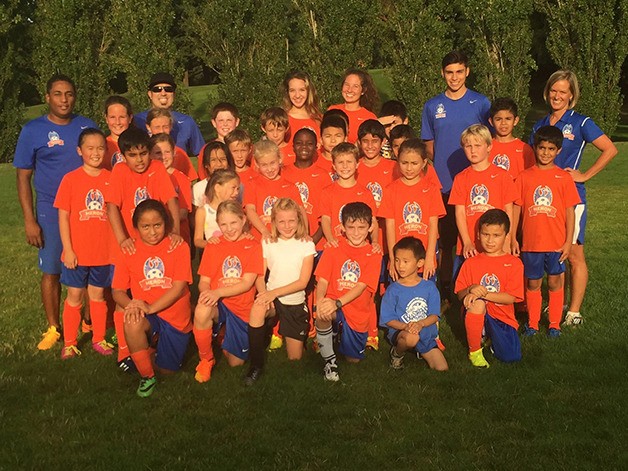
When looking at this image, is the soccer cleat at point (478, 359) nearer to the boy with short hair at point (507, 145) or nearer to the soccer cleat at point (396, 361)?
the soccer cleat at point (396, 361)

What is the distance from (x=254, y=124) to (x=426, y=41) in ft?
24.0

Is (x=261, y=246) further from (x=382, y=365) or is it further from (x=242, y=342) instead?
(x=382, y=365)

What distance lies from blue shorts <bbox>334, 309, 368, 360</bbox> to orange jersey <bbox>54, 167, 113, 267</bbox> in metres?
2.17

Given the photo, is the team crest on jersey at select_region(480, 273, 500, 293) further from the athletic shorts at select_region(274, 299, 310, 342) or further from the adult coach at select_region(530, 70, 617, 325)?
the athletic shorts at select_region(274, 299, 310, 342)

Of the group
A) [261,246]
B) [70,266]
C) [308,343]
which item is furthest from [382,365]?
[70,266]

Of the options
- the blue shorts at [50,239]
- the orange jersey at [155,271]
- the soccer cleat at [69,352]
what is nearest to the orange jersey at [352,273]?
the orange jersey at [155,271]

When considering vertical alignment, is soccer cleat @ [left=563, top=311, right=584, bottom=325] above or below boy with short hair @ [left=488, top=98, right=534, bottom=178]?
below

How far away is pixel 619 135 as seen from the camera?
31156mm

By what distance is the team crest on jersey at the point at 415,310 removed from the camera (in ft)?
18.5

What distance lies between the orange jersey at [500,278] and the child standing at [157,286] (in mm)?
2513

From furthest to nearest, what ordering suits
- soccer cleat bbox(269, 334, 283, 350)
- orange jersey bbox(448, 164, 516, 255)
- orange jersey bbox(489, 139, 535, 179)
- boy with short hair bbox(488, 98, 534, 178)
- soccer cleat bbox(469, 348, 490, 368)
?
orange jersey bbox(489, 139, 535, 179)
boy with short hair bbox(488, 98, 534, 178)
soccer cleat bbox(269, 334, 283, 350)
orange jersey bbox(448, 164, 516, 255)
soccer cleat bbox(469, 348, 490, 368)

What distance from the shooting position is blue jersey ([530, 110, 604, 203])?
6305 mm

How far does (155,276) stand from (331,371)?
1.66 meters

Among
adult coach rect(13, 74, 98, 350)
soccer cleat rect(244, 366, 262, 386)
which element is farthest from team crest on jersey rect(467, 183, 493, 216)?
adult coach rect(13, 74, 98, 350)
